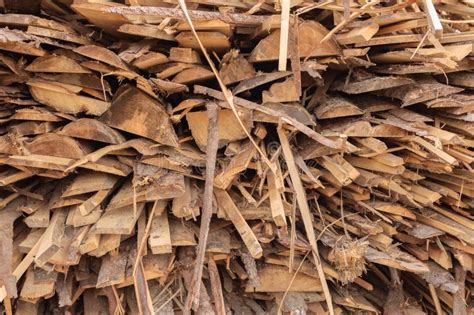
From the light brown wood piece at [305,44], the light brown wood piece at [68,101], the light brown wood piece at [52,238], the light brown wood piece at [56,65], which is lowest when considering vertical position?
the light brown wood piece at [52,238]

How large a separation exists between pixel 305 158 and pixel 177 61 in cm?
43

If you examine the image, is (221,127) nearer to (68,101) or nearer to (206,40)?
(206,40)

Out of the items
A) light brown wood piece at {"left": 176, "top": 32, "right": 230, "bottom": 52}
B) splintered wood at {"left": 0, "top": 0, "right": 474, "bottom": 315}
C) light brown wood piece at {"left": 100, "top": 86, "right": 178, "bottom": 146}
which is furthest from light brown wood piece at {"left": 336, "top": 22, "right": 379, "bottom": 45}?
light brown wood piece at {"left": 100, "top": 86, "right": 178, "bottom": 146}

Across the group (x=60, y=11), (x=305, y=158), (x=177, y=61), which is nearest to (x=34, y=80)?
(x=60, y=11)

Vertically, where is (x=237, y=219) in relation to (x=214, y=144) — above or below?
below

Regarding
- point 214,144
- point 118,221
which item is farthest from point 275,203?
point 118,221

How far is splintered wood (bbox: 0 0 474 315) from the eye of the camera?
1117 mm

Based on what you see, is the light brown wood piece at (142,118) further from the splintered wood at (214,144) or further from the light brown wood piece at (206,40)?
the light brown wood piece at (206,40)

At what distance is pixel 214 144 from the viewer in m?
1.12

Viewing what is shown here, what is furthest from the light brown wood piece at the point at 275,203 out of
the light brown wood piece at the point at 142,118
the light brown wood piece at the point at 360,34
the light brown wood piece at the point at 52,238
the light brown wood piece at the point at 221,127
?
the light brown wood piece at the point at 52,238

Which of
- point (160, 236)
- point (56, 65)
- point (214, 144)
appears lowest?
point (160, 236)

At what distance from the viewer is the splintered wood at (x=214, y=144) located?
1.12 m

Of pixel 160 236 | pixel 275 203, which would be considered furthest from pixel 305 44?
pixel 160 236

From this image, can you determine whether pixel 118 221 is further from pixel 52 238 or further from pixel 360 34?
pixel 360 34
